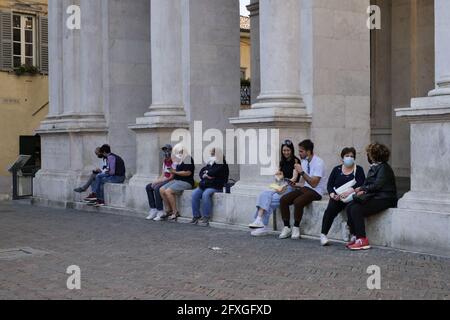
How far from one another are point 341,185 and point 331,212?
1.46 feet

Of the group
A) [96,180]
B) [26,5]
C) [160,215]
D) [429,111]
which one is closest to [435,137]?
[429,111]

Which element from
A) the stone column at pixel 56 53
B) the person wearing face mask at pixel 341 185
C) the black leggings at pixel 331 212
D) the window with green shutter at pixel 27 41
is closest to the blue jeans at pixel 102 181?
the stone column at pixel 56 53

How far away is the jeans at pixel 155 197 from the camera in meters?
14.1

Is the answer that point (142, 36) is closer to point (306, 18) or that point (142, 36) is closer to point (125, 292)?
point (306, 18)

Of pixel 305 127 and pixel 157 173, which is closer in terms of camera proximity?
pixel 305 127

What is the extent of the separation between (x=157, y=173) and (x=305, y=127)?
4241 mm

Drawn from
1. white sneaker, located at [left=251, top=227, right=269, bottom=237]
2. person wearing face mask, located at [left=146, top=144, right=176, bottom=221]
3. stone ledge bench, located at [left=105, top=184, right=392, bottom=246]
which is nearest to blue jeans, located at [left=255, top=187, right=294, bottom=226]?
white sneaker, located at [left=251, top=227, right=269, bottom=237]

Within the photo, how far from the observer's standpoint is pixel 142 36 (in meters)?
18.4

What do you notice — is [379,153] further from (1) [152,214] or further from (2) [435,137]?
(1) [152,214]

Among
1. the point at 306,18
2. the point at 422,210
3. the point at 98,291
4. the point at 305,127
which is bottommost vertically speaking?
the point at 98,291

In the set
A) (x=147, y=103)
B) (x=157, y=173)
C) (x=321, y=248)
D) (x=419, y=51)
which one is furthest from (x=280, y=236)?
(x=419, y=51)

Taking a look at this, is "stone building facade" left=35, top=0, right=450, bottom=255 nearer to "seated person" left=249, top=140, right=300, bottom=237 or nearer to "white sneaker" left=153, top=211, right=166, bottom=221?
"seated person" left=249, top=140, right=300, bottom=237

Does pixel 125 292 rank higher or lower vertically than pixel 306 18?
lower

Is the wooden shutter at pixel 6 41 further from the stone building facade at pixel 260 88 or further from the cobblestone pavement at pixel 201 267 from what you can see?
the cobblestone pavement at pixel 201 267
